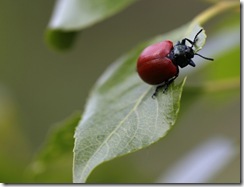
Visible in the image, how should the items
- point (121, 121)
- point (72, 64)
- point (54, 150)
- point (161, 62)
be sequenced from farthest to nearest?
point (72, 64)
point (54, 150)
point (161, 62)
point (121, 121)

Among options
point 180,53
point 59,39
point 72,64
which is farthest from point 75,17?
point 72,64

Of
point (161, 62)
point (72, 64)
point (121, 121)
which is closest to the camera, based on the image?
point (121, 121)

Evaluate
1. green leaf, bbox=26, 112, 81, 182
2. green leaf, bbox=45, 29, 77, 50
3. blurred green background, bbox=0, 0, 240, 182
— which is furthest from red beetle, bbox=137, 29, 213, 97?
blurred green background, bbox=0, 0, 240, 182

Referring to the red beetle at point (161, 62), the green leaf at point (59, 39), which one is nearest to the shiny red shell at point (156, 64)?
the red beetle at point (161, 62)

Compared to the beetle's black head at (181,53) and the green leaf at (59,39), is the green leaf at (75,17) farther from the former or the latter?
the beetle's black head at (181,53)

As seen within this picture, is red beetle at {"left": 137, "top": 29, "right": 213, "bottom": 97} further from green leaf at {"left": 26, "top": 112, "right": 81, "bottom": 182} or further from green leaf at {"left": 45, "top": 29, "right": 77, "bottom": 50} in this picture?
green leaf at {"left": 45, "top": 29, "right": 77, "bottom": 50}

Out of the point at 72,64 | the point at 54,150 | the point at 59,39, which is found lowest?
the point at 72,64

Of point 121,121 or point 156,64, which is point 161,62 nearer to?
point 156,64
